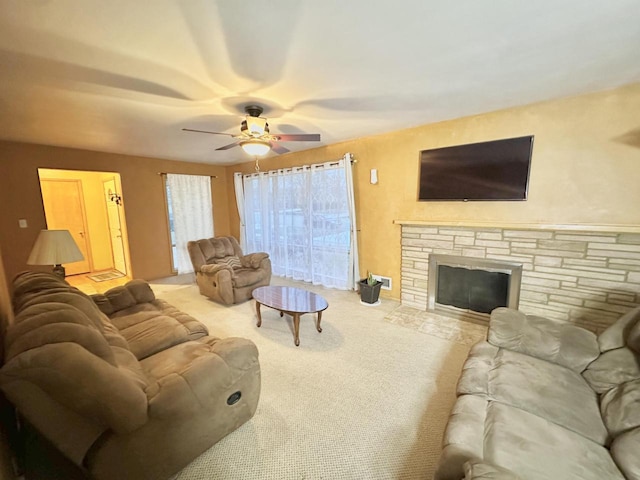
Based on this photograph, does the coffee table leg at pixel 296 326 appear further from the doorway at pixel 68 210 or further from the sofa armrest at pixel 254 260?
the doorway at pixel 68 210

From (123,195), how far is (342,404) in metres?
4.92

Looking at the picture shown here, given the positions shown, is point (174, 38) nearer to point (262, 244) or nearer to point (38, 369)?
point (38, 369)

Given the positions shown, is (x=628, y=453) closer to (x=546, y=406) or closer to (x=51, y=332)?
(x=546, y=406)

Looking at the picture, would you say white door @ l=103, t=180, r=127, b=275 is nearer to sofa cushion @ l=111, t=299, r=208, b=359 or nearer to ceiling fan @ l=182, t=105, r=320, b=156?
sofa cushion @ l=111, t=299, r=208, b=359

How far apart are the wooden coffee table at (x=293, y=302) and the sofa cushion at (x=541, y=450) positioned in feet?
5.60

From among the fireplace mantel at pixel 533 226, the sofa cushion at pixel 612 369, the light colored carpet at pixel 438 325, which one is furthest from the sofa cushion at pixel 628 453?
the fireplace mantel at pixel 533 226

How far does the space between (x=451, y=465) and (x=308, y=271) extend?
372 centimetres

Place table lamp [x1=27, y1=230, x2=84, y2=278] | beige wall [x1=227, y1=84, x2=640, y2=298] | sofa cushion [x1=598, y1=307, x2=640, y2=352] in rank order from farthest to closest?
table lamp [x1=27, y1=230, x2=84, y2=278]
beige wall [x1=227, y1=84, x2=640, y2=298]
sofa cushion [x1=598, y1=307, x2=640, y2=352]

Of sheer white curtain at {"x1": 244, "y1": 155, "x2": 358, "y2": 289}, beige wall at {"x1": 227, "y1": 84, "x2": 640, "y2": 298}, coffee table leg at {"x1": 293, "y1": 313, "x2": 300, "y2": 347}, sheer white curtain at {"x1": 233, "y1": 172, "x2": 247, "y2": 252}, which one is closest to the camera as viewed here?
beige wall at {"x1": 227, "y1": 84, "x2": 640, "y2": 298}

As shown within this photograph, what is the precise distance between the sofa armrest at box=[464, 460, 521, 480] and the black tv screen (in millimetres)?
2605

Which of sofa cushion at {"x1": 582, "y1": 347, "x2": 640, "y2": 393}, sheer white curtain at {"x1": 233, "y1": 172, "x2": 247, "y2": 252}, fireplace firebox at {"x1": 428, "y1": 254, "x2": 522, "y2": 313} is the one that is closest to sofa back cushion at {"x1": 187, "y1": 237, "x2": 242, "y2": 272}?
sheer white curtain at {"x1": 233, "y1": 172, "x2": 247, "y2": 252}

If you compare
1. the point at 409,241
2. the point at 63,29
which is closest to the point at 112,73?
the point at 63,29

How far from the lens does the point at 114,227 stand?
566cm

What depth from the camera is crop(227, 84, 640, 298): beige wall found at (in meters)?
2.27
